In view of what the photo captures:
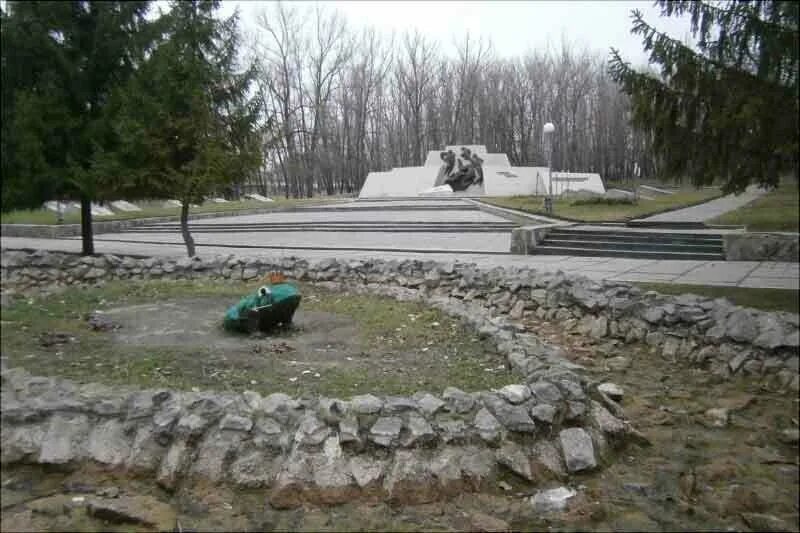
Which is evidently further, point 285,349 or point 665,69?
point 285,349

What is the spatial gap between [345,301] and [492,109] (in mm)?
58120

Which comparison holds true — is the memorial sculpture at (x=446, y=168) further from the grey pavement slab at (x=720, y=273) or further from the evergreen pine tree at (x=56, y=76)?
the evergreen pine tree at (x=56, y=76)

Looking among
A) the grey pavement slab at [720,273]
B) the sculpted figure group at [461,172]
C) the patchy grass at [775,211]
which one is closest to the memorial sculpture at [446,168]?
the sculpted figure group at [461,172]

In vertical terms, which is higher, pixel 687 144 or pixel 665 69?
pixel 665 69

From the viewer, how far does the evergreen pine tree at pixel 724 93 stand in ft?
11.6

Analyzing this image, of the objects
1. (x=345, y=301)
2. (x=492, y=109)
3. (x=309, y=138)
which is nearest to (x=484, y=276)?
(x=345, y=301)

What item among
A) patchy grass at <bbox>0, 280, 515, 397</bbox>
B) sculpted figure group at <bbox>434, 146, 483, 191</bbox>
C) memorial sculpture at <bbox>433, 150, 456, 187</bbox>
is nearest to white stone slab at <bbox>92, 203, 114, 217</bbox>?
patchy grass at <bbox>0, 280, 515, 397</bbox>

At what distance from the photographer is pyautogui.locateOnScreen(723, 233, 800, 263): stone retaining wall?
3.29 m

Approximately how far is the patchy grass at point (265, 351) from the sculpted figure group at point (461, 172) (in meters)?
34.0

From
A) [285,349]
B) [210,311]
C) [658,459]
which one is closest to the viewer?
[658,459]

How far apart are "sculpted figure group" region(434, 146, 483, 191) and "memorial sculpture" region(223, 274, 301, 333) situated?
1389 inches

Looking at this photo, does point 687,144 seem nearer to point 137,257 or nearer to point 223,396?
point 223,396

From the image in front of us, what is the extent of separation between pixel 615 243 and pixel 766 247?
898 centimetres

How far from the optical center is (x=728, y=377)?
17.0 ft
